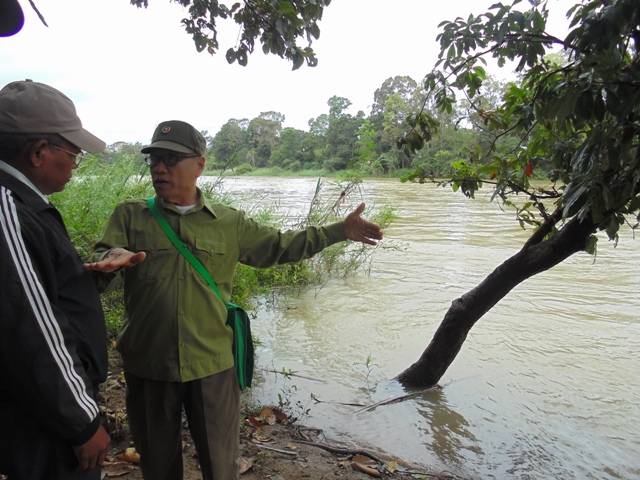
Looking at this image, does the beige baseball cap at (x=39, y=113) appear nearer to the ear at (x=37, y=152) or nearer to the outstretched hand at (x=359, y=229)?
the ear at (x=37, y=152)

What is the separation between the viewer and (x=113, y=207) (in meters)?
4.70

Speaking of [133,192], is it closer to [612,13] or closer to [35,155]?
[35,155]

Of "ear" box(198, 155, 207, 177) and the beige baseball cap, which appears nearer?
the beige baseball cap

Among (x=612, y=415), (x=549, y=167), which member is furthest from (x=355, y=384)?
(x=549, y=167)

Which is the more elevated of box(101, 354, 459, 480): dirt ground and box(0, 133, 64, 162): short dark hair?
box(0, 133, 64, 162): short dark hair

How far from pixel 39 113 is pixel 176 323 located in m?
0.89

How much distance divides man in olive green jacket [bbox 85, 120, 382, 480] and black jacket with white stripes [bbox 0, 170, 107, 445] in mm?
492

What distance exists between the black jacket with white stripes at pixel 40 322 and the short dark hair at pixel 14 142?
79 mm

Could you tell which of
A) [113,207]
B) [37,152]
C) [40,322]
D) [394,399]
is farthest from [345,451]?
[113,207]

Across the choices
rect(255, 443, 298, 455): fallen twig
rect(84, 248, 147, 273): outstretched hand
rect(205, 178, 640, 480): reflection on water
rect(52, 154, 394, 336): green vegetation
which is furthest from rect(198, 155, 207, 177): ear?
rect(52, 154, 394, 336): green vegetation

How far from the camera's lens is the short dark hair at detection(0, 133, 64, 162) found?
143 centimetres

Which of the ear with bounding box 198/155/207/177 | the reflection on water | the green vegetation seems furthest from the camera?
the green vegetation

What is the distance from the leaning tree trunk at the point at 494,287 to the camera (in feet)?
9.83

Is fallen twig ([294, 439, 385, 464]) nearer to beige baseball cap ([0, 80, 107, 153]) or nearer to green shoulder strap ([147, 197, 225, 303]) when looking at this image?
green shoulder strap ([147, 197, 225, 303])
